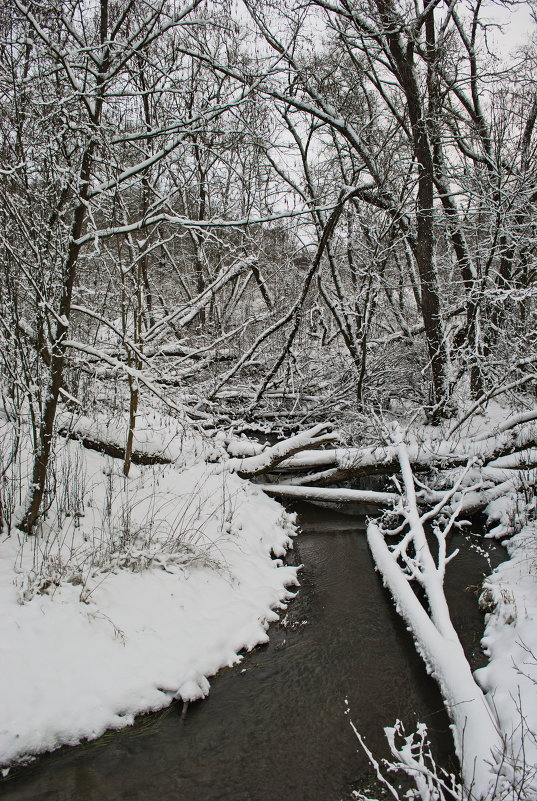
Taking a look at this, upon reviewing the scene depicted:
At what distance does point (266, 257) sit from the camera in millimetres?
13594

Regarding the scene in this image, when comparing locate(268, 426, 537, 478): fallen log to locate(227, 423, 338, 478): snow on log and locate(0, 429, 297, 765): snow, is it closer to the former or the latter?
locate(227, 423, 338, 478): snow on log

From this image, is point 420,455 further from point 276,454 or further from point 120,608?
point 120,608

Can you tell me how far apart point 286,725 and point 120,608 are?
1.57m

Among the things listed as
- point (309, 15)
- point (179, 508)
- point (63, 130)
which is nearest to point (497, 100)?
point (309, 15)

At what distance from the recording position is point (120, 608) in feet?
13.3

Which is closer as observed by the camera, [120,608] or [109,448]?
[120,608]

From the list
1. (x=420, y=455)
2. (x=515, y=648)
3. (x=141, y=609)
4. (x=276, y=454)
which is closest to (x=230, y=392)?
(x=276, y=454)

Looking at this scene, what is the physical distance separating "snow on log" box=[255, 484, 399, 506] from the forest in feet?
0.14

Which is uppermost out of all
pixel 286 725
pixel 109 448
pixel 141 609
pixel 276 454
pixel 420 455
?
pixel 109 448

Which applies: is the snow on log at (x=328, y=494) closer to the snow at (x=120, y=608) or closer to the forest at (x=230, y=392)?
the forest at (x=230, y=392)

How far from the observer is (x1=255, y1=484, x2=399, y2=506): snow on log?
7223 millimetres

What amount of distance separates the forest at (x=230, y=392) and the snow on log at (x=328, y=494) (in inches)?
1.7

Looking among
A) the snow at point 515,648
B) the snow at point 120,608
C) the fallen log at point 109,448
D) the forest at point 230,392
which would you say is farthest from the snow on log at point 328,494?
the snow at point 515,648

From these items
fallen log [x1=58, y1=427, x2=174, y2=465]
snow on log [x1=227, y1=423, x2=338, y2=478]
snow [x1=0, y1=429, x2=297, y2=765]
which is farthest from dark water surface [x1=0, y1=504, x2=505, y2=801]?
fallen log [x1=58, y1=427, x2=174, y2=465]
